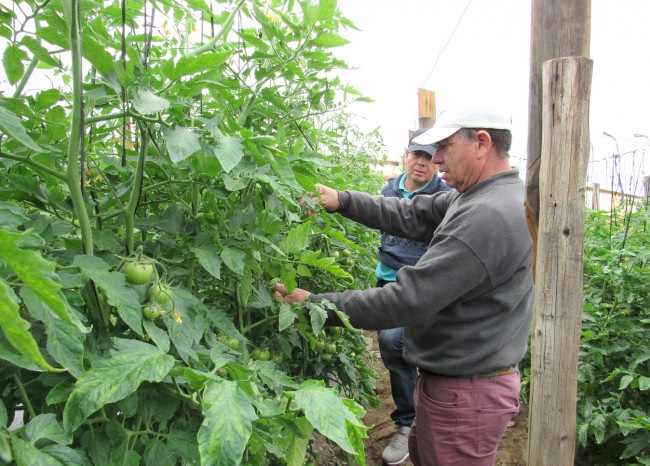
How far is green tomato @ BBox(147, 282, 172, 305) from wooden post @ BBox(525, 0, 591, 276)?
1.27m

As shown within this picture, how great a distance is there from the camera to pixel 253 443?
0.98 meters

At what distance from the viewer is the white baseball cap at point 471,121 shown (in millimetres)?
1841

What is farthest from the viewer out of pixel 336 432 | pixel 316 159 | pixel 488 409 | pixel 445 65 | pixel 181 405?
pixel 445 65

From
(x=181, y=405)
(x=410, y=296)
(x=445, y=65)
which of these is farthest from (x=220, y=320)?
(x=445, y=65)

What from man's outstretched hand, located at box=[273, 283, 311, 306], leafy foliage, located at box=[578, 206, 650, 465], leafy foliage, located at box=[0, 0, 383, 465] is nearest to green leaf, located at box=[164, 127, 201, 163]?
leafy foliage, located at box=[0, 0, 383, 465]

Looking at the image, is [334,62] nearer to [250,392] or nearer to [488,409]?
[250,392]

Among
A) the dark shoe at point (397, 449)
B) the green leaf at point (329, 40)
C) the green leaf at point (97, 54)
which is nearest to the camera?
the green leaf at point (97, 54)

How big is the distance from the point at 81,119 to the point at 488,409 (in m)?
1.63

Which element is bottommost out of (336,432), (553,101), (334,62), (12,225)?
(336,432)

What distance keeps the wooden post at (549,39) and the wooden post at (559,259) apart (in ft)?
0.19

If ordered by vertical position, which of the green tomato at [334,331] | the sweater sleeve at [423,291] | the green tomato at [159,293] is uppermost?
the green tomato at [159,293]

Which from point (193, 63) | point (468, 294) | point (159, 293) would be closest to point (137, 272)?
point (159, 293)

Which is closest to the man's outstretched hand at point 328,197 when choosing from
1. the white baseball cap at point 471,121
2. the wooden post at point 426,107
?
the white baseball cap at point 471,121

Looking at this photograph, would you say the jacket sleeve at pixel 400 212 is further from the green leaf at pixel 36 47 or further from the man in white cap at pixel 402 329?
the green leaf at pixel 36 47
